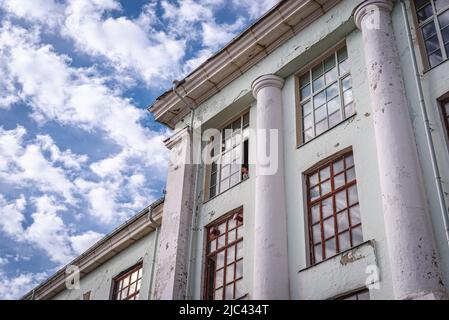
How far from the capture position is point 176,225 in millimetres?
15648

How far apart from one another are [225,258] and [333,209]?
10.4 ft

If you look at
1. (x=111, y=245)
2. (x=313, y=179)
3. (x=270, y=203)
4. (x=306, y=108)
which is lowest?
(x=270, y=203)

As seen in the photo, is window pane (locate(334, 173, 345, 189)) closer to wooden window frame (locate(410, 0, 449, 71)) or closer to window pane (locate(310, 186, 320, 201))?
window pane (locate(310, 186, 320, 201))

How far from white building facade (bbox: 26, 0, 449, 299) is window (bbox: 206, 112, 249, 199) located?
0.14ft

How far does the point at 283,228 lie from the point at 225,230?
2.19m

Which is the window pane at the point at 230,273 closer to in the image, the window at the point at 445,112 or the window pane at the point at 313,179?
the window pane at the point at 313,179

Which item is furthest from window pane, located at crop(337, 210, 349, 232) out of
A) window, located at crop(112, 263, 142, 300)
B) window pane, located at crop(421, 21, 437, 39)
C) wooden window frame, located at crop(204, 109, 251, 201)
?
window, located at crop(112, 263, 142, 300)

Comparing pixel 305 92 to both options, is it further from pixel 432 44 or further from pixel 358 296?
pixel 358 296

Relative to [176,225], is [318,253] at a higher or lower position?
lower

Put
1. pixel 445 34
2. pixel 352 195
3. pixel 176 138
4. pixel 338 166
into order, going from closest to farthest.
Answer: pixel 352 195, pixel 445 34, pixel 338 166, pixel 176 138

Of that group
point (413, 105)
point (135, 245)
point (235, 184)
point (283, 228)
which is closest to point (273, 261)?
point (283, 228)

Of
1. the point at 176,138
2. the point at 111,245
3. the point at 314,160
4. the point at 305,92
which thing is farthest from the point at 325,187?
the point at 111,245

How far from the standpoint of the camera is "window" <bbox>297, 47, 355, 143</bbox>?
1370 centimetres

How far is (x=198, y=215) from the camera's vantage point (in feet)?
52.0
